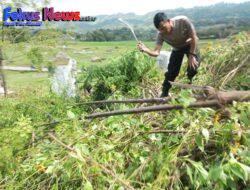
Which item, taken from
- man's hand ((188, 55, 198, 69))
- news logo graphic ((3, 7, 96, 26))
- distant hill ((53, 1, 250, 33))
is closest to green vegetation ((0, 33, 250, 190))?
man's hand ((188, 55, 198, 69))

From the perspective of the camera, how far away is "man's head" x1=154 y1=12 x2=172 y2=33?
15.7 feet

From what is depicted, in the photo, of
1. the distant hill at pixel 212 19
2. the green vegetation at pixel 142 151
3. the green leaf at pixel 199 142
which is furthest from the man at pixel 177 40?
the green leaf at pixel 199 142

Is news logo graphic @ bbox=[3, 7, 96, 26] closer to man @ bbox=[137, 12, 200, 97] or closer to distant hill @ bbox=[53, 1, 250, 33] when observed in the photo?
distant hill @ bbox=[53, 1, 250, 33]

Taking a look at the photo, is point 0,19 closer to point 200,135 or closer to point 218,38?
point 218,38

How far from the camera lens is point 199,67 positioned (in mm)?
5844

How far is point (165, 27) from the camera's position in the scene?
4.94 metres

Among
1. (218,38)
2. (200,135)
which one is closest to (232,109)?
(200,135)

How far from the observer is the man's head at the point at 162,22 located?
4789mm

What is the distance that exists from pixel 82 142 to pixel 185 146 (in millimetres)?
717

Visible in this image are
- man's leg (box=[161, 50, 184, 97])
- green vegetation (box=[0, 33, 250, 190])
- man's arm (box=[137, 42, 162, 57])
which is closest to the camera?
green vegetation (box=[0, 33, 250, 190])

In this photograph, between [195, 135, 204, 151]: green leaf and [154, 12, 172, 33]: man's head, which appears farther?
[154, 12, 172, 33]: man's head

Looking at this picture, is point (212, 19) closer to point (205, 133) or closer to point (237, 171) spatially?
point (205, 133)

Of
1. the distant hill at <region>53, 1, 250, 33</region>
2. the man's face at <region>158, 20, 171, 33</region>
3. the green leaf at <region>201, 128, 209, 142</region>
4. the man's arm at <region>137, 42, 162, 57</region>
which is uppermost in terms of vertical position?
the green leaf at <region>201, 128, 209, 142</region>

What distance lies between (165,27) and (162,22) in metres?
0.10
